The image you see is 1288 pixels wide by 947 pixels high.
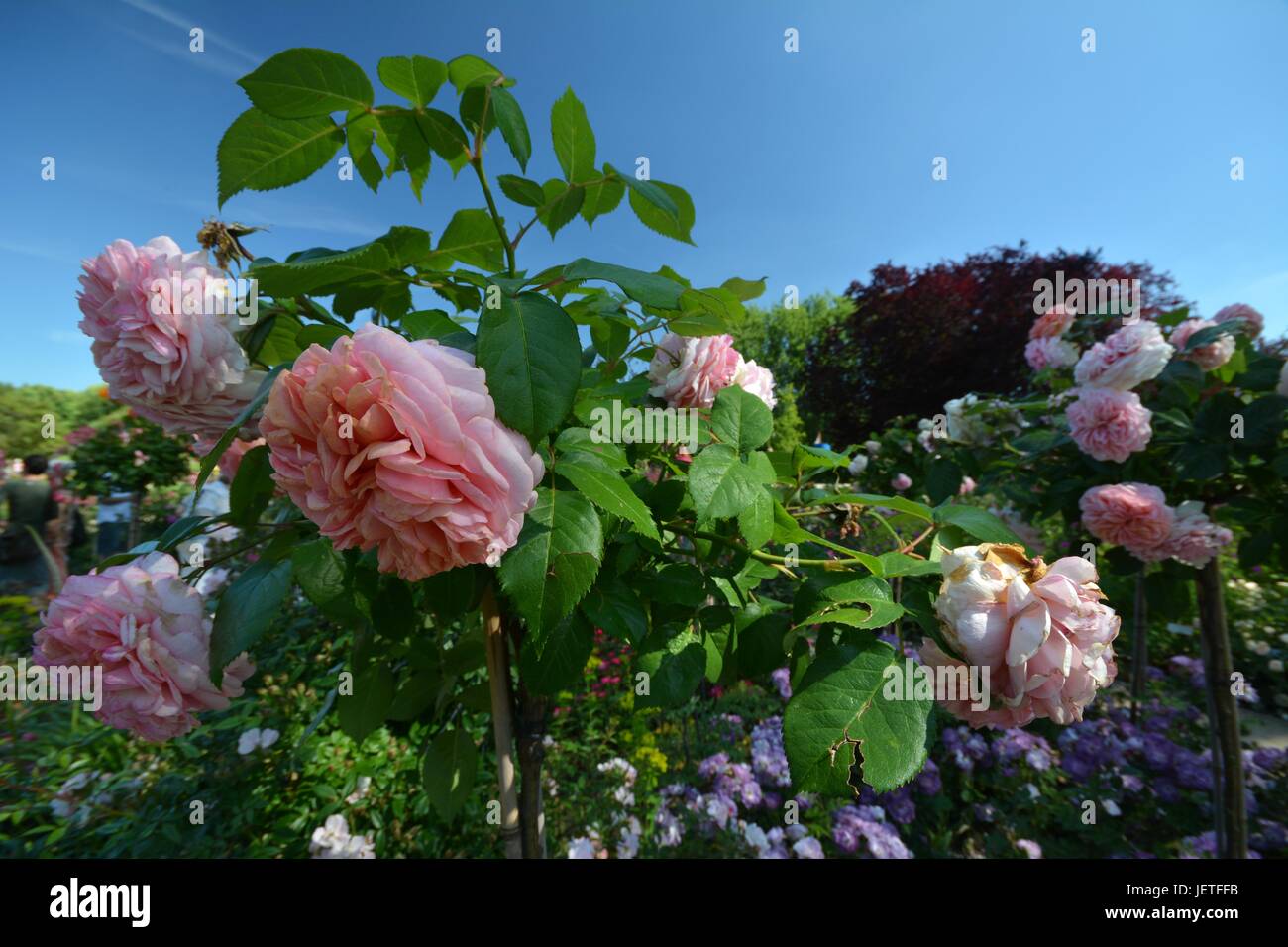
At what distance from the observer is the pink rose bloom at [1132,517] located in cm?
167

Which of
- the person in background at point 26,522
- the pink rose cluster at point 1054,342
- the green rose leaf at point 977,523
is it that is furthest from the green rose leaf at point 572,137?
the person in background at point 26,522

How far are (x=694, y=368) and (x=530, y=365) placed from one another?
1.67 ft

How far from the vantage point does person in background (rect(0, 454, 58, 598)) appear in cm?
582

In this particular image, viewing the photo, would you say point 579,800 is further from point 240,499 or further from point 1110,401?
point 1110,401

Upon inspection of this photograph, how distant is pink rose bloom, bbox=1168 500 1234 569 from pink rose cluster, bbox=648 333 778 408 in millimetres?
1670

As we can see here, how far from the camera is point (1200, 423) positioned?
1.64 metres

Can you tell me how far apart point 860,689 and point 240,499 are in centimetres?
Answer: 75

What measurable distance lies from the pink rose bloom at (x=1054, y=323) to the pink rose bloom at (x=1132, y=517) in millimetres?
1045

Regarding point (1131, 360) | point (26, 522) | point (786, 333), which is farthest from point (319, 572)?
point (786, 333)

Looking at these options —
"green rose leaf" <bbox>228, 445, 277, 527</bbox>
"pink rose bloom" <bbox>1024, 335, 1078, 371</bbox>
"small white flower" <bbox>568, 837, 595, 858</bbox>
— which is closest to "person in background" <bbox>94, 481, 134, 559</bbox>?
"small white flower" <bbox>568, 837, 595, 858</bbox>

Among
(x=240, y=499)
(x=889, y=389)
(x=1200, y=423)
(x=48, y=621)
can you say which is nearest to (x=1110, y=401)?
(x=1200, y=423)

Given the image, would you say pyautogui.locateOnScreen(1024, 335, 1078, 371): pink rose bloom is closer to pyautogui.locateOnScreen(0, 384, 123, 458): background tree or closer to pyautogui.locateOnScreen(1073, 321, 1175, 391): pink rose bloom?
pyautogui.locateOnScreen(1073, 321, 1175, 391): pink rose bloom

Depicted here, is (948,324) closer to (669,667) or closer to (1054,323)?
(1054,323)

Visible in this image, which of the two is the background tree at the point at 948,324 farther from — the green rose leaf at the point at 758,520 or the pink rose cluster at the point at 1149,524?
the green rose leaf at the point at 758,520
